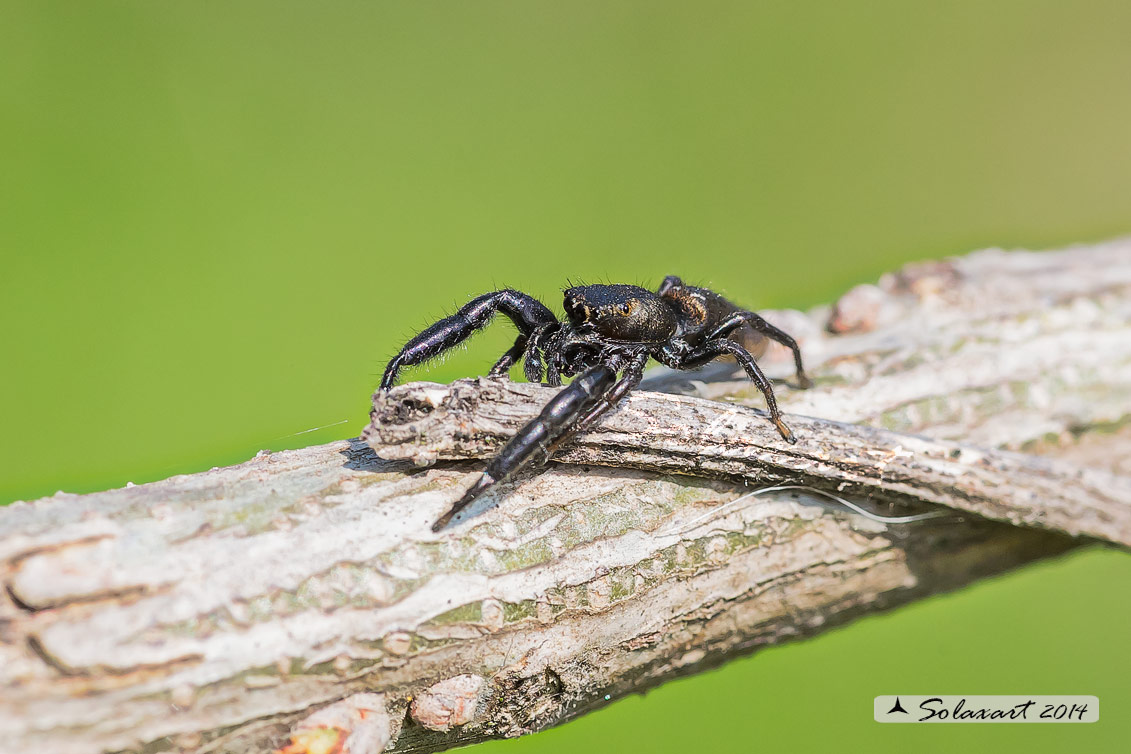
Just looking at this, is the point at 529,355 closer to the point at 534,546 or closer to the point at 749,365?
the point at 749,365

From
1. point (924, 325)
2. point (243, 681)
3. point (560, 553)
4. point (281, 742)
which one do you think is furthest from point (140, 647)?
point (924, 325)

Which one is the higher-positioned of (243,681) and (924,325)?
(924,325)

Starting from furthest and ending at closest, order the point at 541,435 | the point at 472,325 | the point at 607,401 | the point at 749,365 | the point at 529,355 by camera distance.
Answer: the point at 529,355, the point at 472,325, the point at 749,365, the point at 607,401, the point at 541,435

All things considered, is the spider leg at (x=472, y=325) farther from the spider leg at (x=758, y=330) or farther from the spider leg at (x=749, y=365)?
the spider leg at (x=758, y=330)

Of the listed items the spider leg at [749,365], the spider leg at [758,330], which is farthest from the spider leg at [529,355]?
the spider leg at [758,330]

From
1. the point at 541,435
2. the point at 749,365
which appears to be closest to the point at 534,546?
the point at 541,435

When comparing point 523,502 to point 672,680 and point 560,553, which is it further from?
point 672,680
